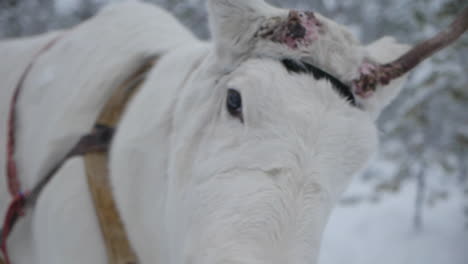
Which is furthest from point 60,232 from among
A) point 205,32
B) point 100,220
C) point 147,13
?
point 205,32

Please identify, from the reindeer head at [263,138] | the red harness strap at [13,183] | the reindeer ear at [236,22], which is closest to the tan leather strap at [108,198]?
the reindeer head at [263,138]

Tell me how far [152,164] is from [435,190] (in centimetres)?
652

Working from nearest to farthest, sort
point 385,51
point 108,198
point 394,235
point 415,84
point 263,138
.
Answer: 1. point 263,138
2. point 385,51
3. point 108,198
4. point 415,84
5. point 394,235

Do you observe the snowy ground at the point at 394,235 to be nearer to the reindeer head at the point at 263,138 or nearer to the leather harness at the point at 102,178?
the leather harness at the point at 102,178

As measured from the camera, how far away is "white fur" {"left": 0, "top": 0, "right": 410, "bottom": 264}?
4.07 feet

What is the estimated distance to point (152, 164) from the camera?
1876 millimetres

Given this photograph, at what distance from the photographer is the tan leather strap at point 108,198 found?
6.23 ft

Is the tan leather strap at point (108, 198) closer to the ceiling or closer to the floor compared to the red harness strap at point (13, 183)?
closer to the ceiling

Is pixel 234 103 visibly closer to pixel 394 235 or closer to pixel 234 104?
pixel 234 104

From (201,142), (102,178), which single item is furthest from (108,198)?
(201,142)

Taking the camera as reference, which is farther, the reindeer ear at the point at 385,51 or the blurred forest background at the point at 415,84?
the blurred forest background at the point at 415,84

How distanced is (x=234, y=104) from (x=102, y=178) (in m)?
0.91

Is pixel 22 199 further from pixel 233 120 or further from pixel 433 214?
pixel 433 214

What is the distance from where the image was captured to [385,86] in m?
1.58
